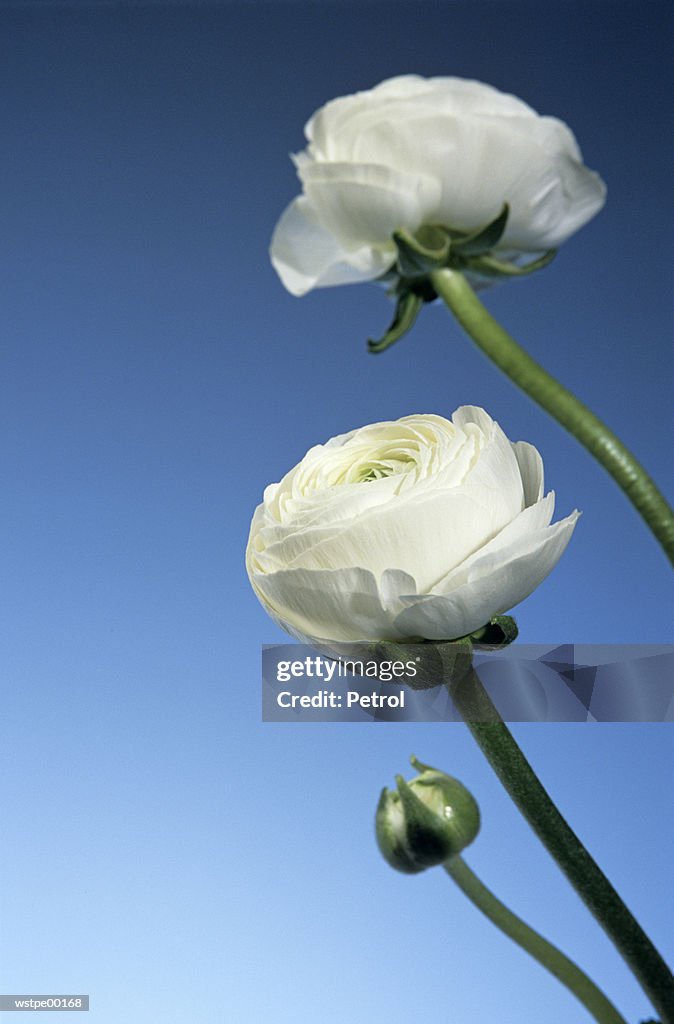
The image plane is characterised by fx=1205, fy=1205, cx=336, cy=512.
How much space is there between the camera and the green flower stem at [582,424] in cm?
10

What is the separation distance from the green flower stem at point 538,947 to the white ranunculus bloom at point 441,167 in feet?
0.24

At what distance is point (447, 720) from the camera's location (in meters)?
0.16

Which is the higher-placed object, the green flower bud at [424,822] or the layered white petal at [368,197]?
A: the layered white petal at [368,197]

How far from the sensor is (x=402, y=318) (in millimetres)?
118

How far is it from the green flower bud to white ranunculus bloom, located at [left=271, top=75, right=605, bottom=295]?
6cm

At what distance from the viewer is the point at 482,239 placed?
11cm

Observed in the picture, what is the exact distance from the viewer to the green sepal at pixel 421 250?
0.11 metres

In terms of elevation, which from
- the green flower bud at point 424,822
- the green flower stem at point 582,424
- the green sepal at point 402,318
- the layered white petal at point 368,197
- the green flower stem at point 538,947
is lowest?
the green flower stem at point 538,947

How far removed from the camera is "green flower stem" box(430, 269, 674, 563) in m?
0.10

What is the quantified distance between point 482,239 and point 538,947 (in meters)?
0.08

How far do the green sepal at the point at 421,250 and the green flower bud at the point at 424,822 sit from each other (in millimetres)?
55

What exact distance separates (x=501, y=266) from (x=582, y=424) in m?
0.02

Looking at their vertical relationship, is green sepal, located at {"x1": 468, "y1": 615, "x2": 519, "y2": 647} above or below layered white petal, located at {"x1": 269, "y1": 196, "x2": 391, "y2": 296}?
below

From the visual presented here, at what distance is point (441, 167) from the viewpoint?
0.11 meters
